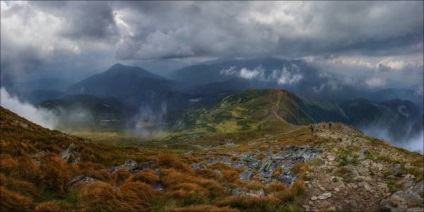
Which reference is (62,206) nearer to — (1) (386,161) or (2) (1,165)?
(2) (1,165)

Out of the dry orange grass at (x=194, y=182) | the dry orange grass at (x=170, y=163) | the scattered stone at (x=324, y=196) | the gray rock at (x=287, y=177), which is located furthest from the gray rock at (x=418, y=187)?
the dry orange grass at (x=170, y=163)

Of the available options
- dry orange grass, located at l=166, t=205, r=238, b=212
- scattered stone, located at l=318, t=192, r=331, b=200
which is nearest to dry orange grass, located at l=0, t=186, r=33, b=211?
dry orange grass, located at l=166, t=205, r=238, b=212

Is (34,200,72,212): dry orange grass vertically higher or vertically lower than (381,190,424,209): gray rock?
higher

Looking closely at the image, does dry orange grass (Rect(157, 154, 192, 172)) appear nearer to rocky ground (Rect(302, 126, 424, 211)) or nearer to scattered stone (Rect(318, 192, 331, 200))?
rocky ground (Rect(302, 126, 424, 211))

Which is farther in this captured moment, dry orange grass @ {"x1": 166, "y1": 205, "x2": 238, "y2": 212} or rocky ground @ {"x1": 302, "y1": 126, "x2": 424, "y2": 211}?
rocky ground @ {"x1": 302, "y1": 126, "x2": 424, "y2": 211}

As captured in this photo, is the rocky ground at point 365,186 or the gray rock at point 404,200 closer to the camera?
the gray rock at point 404,200

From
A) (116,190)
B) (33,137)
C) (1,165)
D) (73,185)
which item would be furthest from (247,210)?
(33,137)

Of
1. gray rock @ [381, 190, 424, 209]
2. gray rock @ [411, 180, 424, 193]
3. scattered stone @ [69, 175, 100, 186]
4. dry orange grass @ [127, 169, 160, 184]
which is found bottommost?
gray rock @ [381, 190, 424, 209]

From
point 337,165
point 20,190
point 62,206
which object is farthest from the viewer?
point 337,165

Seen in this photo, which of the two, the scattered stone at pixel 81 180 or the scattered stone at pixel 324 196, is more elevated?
the scattered stone at pixel 81 180

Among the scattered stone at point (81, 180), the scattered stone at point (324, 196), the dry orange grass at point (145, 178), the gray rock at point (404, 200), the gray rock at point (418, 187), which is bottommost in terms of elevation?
the scattered stone at point (324, 196)

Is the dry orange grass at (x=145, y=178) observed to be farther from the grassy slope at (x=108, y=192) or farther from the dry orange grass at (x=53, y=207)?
the dry orange grass at (x=53, y=207)
